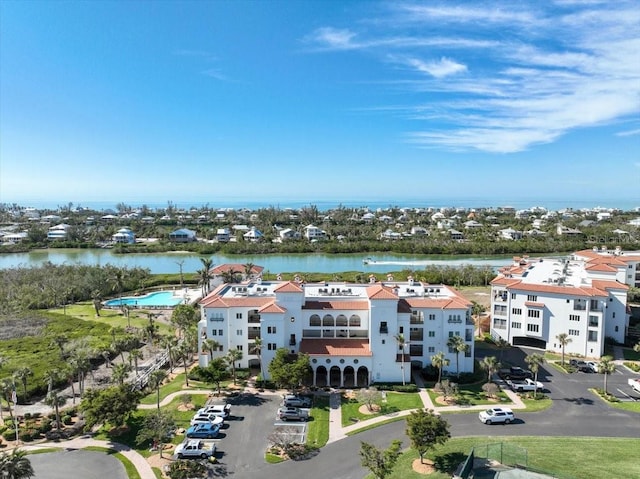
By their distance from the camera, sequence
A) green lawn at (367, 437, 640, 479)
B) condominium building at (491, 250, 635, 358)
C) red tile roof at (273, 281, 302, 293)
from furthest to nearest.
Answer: condominium building at (491, 250, 635, 358)
red tile roof at (273, 281, 302, 293)
green lawn at (367, 437, 640, 479)

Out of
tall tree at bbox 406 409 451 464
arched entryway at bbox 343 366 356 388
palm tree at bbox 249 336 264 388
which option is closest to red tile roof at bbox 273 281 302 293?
palm tree at bbox 249 336 264 388

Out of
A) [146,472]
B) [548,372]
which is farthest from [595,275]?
[146,472]

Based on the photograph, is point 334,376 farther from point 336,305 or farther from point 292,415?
point 292,415

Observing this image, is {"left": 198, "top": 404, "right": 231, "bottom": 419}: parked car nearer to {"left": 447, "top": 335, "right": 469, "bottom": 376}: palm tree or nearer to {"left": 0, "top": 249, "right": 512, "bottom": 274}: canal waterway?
{"left": 447, "top": 335, "right": 469, "bottom": 376}: palm tree

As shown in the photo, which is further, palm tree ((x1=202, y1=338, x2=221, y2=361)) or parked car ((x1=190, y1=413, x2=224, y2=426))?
palm tree ((x1=202, y1=338, x2=221, y2=361))

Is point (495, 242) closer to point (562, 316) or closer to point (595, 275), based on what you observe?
point (595, 275)

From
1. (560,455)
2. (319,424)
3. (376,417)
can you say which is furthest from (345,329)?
(560,455)
